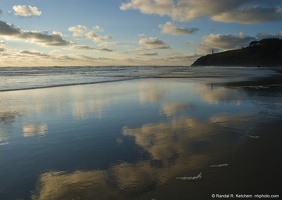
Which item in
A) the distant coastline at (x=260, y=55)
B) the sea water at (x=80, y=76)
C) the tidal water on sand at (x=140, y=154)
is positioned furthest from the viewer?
the distant coastline at (x=260, y=55)

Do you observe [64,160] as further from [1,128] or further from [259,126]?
[259,126]

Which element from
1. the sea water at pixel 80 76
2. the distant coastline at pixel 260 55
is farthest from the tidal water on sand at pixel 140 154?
the distant coastline at pixel 260 55

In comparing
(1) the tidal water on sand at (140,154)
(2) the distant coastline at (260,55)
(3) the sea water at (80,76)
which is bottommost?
(1) the tidal water on sand at (140,154)

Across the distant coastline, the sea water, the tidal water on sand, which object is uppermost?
the distant coastline

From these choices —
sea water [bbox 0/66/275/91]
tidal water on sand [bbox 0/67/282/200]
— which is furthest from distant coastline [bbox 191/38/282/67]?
tidal water on sand [bbox 0/67/282/200]

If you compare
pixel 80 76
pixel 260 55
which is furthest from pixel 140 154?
pixel 260 55

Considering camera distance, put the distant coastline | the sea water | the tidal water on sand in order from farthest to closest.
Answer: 1. the distant coastline
2. the sea water
3. the tidal water on sand

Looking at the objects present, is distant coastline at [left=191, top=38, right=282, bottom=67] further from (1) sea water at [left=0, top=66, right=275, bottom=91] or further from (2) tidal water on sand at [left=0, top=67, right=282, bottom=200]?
(2) tidal water on sand at [left=0, top=67, right=282, bottom=200]

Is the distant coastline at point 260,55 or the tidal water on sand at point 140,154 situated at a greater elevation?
the distant coastline at point 260,55

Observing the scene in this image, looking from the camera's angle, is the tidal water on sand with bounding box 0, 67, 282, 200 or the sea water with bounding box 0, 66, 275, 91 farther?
the sea water with bounding box 0, 66, 275, 91

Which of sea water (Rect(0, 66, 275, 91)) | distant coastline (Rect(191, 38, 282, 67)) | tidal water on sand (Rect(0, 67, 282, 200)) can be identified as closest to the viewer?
tidal water on sand (Rect(0, 67, 282, 200))

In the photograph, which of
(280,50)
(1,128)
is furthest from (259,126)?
(280,50)

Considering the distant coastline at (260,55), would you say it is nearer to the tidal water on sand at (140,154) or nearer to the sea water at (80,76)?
the sea water at (80,76)

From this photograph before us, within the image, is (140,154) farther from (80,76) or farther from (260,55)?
(260,55)
